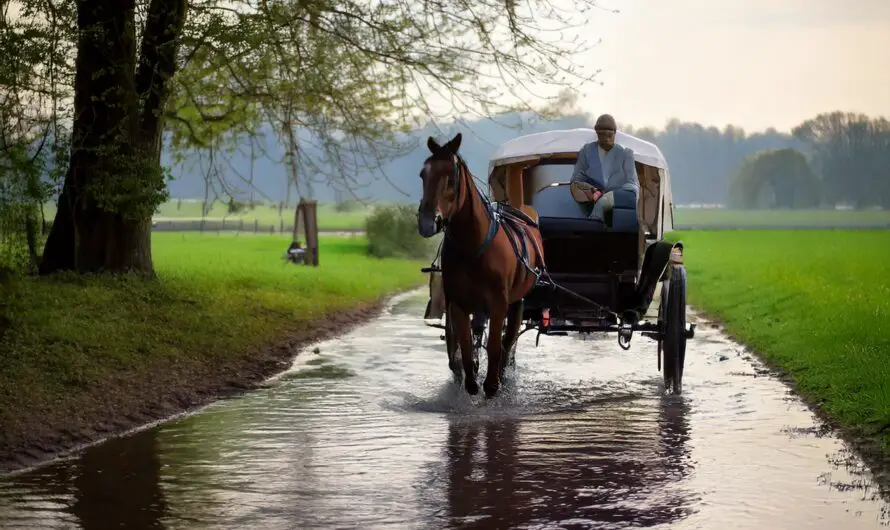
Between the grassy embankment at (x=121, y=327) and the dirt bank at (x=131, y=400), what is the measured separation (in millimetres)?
45

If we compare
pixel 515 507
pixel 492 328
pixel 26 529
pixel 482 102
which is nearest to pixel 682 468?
pixel 515 507

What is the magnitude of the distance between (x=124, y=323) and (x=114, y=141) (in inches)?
171

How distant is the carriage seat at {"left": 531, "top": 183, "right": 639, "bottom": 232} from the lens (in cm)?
1345

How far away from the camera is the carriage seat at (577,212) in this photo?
13.5 metres

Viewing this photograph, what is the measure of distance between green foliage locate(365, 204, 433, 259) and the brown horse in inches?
1534

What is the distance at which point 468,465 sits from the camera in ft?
31.5

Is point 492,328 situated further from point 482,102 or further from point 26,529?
point 482,102

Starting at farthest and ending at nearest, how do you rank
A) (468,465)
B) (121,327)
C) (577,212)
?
(121,327) → (577,212) → (468,465)

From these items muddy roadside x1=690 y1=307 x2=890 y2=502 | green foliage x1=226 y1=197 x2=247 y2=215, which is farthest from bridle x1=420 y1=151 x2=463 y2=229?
green foliage x1=226 y1=197 x2=247 y2=215

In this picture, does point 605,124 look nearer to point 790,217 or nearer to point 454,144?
point 454,144

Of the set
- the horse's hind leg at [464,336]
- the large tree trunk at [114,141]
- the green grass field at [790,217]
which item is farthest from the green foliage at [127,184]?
the green grass field at [790,217]

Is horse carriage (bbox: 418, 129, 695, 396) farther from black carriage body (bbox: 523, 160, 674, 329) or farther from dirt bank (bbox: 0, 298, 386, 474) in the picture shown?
dirt bank (bbox: 0, 298, 386, 474)

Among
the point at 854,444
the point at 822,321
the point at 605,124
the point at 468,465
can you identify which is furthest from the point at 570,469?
the point at 822,321

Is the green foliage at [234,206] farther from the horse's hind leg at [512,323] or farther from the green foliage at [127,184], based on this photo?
the horse's hind leg at [512,323]
